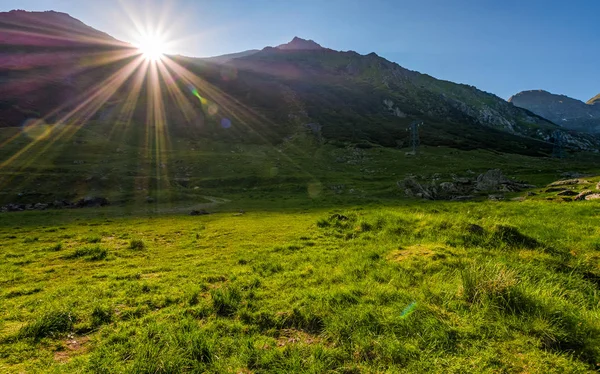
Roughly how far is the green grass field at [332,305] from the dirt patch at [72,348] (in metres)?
0.04

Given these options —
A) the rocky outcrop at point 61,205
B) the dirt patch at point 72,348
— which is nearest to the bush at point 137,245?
the dirt patch at point 72,348

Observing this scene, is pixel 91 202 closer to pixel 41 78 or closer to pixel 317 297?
pixel 317 297

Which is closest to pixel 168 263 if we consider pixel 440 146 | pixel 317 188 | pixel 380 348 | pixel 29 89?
pixel 380 348

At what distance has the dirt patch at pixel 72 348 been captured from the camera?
21.6 ft

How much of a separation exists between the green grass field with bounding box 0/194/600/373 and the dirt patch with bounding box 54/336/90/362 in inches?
1.6

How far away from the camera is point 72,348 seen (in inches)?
273

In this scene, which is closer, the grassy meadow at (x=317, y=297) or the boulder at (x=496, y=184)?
the grassy meadow at (x=317, y=297)

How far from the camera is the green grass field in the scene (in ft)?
19.7

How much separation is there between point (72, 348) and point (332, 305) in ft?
22.7

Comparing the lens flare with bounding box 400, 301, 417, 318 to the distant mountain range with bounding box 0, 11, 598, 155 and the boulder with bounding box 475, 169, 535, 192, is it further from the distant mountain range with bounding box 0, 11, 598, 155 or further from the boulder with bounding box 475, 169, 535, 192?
the distant mountain range with bounding box 0, 11, 598, 155

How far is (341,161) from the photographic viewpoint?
90000 millimetres

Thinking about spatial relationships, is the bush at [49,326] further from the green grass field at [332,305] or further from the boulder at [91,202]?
the boulder at [91,202]

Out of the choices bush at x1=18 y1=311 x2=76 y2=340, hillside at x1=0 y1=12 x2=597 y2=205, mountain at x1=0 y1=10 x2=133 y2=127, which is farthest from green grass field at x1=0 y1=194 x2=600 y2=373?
A: mountain at x1=0 y1=10 x2=133 y2=127

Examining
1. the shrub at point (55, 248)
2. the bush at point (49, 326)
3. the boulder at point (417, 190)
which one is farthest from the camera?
the boulder at point (417, 190)
